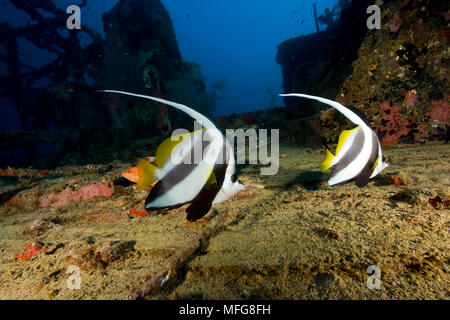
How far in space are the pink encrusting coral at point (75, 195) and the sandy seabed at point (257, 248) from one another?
0.32 m

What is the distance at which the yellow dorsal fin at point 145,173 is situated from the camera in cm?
130

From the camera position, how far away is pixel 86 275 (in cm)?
152

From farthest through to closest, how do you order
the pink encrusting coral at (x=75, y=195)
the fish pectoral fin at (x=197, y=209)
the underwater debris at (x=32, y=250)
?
1. the pink encrusting coral at (x=75, y=195)
2. the underwater debris at (x=32, y=250)
3. the fish pectoral fin at (x=197, y=209)

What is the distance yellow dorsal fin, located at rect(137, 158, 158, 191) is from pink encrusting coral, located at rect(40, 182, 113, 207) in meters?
2.16

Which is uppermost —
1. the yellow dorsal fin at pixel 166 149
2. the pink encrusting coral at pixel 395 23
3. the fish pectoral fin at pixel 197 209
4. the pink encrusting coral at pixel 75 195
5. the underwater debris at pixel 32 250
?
the pink encrusting coral at pixel 395 23

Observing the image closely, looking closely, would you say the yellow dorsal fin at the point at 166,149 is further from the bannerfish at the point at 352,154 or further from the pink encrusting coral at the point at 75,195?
the pink encrusting coral at the point at 75,195

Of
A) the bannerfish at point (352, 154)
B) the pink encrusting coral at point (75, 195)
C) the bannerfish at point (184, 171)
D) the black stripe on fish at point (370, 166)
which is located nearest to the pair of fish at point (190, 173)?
the bannerfish at point (184, 171)

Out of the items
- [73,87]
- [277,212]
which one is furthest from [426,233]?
[73,87]

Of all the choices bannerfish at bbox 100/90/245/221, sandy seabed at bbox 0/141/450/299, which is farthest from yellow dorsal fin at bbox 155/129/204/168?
sandy seabed at bbox 0/141/450/299

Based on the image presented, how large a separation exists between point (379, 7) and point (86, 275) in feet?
22.3

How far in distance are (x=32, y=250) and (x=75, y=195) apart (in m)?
1.34

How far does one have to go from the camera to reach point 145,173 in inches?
51.8

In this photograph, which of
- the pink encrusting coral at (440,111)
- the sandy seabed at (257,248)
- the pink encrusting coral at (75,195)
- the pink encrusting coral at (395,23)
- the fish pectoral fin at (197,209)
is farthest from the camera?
the pink encrusting coral at (395,23)

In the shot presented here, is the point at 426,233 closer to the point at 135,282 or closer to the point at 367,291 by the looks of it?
the point at 367,291
